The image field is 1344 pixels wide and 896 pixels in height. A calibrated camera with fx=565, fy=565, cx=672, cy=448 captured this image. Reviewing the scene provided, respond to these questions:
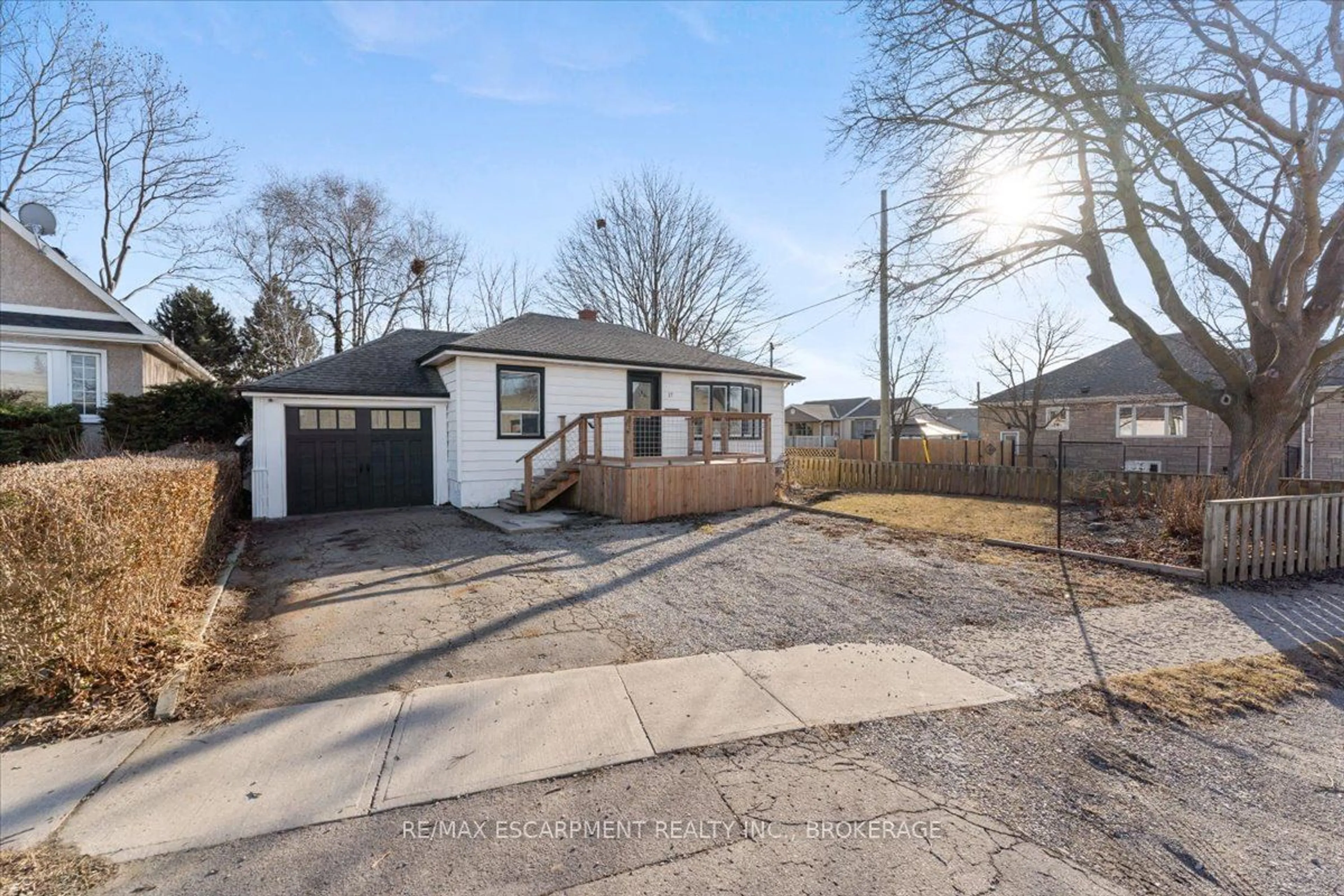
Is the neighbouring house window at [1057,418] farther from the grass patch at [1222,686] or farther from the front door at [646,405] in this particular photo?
the grass patch at [1222,686]

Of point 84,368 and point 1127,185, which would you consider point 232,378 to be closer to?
point 84,368

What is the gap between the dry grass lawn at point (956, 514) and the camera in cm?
941

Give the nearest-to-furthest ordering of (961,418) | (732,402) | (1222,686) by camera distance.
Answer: (1222,686) < (732,402) < (961,418)

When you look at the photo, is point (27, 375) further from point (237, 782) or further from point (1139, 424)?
point (1139, 424)

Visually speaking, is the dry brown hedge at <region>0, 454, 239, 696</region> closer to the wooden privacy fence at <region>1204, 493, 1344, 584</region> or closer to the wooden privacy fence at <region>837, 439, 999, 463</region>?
the wooden privacy fence at <region>1204, 493, 1344, 584</region>

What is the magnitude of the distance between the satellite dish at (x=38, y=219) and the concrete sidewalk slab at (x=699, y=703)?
18.4m

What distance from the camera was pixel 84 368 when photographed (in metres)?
12.3

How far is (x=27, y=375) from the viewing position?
1171cm

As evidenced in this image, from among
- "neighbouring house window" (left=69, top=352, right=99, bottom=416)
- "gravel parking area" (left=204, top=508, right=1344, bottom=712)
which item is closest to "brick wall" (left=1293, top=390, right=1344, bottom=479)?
"gravel parking area" (left=204, top=508, right=1344, bottom=712)

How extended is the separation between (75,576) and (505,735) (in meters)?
2.84

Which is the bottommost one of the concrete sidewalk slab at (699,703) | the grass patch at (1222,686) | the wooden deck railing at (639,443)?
the grass patch at (1222,686)

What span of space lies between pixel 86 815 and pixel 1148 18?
1289 centimetres

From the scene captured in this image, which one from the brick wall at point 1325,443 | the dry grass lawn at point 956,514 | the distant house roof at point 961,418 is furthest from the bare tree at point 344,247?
the distant house roof at point 961,418

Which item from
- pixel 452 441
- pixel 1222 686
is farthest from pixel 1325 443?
pixel 452 441
